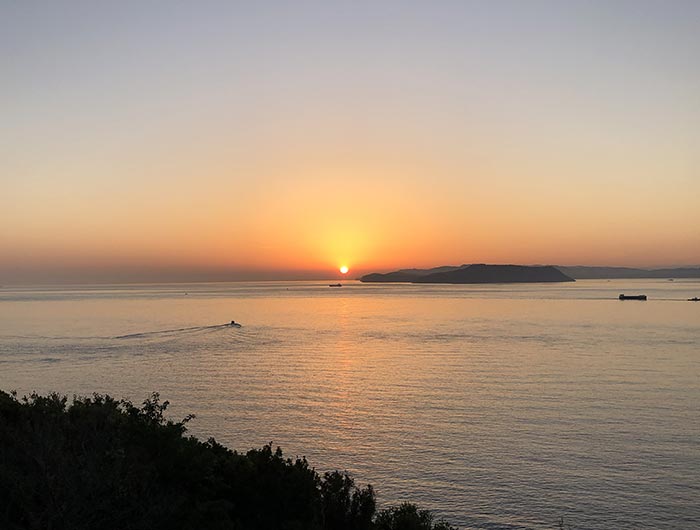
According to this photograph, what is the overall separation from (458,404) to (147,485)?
29.6 meters

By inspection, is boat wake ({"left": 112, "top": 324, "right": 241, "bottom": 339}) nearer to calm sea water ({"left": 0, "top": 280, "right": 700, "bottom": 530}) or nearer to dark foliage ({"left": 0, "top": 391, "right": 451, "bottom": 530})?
calm sea water ({"left": 0, "top": 280, "right": 700, "bottom": 530})

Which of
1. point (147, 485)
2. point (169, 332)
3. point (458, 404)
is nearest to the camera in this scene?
point (147, 485)

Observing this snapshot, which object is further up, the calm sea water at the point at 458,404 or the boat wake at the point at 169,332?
the boat wake at the point at 169,332

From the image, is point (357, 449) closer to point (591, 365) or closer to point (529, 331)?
point (591, 365)

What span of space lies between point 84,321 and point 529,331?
304 feet

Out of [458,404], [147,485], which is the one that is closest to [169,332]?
[458,404]

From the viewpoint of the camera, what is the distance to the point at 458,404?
4403cm

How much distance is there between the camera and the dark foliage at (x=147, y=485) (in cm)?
1501

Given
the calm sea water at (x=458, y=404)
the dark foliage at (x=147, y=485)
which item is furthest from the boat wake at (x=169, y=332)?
the dark foliage at (x=147, y=485)

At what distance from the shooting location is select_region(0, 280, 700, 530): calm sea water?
26484 millimetres

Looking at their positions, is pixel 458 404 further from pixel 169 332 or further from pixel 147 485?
pixel 169 332

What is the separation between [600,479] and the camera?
27859 mm

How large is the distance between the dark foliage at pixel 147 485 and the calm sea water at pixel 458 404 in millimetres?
6373

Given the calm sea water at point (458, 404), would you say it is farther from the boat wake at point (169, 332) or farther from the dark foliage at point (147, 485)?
the dark foliage at point (147, 485)
